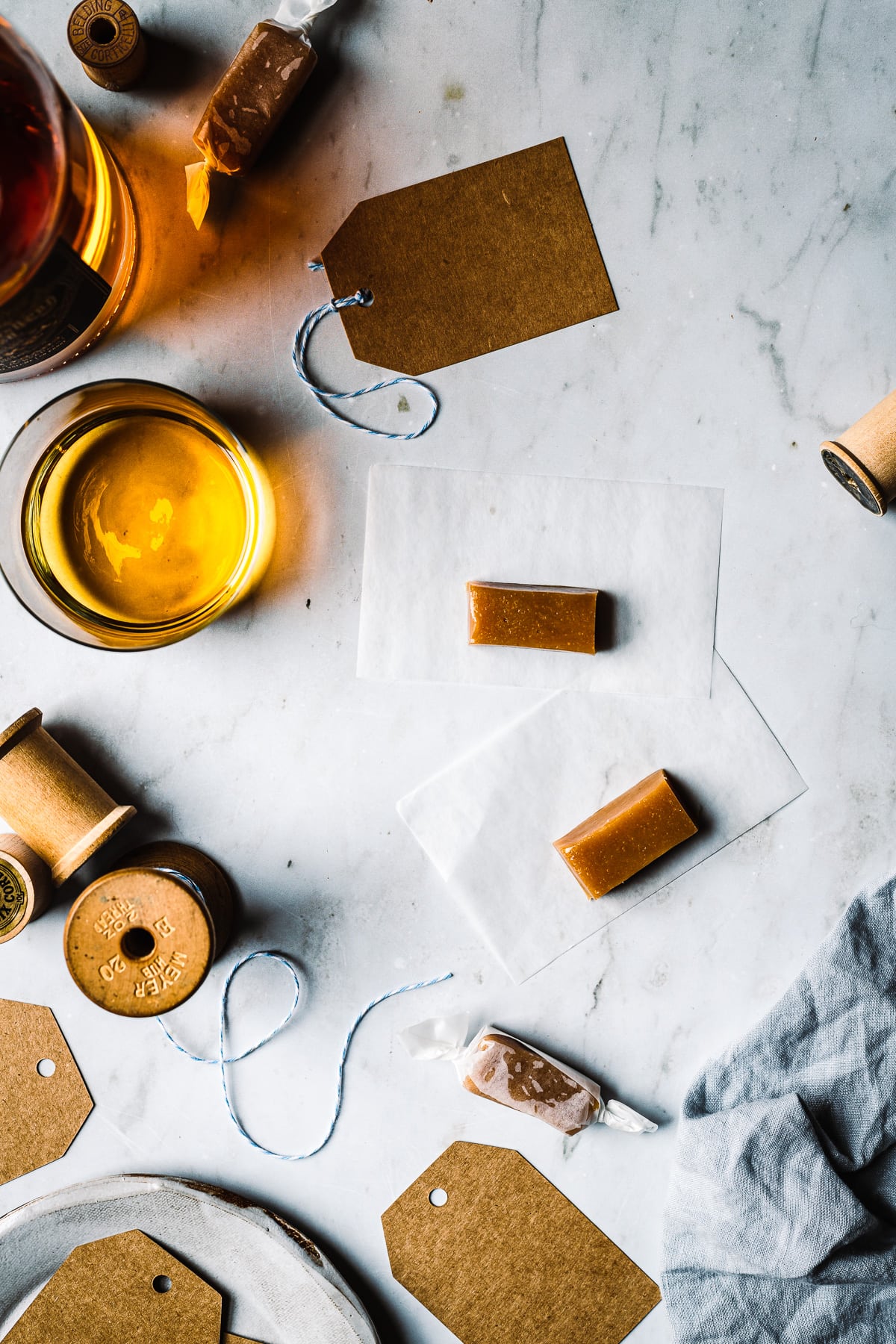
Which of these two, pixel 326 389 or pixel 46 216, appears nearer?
pixel 46 216

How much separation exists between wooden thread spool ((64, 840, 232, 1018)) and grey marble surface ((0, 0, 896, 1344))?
13 centimetres

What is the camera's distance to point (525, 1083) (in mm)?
858

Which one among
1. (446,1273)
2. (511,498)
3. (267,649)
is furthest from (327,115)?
(446,1273)

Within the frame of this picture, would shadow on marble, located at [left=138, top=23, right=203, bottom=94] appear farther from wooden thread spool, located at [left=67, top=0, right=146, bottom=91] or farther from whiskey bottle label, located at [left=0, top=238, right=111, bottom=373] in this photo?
whiskey bottle label, located at [left=0, top=238, right=111, bottom=373]

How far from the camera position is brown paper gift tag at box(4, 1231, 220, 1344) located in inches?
35.3

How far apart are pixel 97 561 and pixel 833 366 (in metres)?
0.75

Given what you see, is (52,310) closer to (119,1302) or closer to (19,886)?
(19,886)

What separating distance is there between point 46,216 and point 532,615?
1.76 feet

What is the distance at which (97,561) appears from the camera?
854 mm

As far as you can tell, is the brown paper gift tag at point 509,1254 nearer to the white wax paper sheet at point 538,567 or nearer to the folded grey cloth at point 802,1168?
the folded grey cloth at point 802,1168

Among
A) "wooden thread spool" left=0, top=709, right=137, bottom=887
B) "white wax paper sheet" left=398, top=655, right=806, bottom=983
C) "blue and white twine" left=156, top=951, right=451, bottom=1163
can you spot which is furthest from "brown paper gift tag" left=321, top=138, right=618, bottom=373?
"blue and white twine" left=156, top=951, right=451, bottom=1163

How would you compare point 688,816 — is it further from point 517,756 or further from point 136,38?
point 136,38

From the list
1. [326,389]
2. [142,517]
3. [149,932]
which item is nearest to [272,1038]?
[149,932]

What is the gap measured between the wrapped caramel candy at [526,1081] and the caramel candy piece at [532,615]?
38 centimetres
